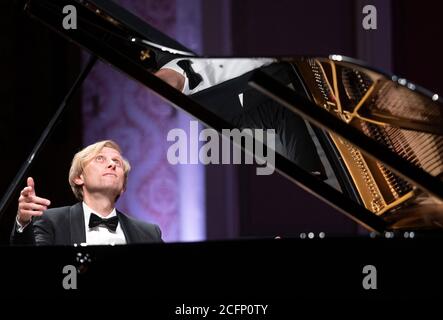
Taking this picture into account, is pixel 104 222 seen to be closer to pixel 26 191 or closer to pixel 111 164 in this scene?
pixel 111 164

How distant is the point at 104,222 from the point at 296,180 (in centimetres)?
92

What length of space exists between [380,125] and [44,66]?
235 cm

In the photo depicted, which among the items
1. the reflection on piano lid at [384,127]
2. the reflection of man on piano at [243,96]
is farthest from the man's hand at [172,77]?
the reflection on piano lid at [384,127]

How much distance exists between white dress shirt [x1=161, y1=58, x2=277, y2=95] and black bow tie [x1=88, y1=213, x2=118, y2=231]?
762 millimetres

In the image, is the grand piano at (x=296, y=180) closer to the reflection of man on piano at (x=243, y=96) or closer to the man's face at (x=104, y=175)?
the reflection of man on piano at (x=243, y=96)

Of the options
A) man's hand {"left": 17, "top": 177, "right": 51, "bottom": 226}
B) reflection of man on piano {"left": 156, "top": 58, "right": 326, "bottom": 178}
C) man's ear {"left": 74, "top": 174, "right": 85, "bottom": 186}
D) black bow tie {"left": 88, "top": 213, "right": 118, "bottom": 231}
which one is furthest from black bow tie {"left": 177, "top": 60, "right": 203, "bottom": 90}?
man's ear {"left": 74, "top": 174, "right": 85, "bottom": 186}

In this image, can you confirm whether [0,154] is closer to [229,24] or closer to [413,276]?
[229,24]

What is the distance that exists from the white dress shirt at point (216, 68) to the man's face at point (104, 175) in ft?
2.66

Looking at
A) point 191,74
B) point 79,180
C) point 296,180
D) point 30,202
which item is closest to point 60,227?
point 79,180
